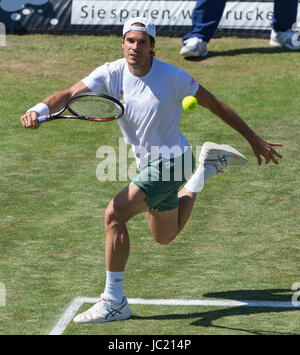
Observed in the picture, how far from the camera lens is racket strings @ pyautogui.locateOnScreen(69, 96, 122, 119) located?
7.72 meters

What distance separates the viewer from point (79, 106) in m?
7.93

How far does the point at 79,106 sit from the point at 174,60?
322 inches

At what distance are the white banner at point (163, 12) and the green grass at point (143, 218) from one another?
0.55 meters

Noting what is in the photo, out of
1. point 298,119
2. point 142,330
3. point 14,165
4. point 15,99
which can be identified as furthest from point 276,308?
point 15,99

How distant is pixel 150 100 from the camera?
26.0 feet

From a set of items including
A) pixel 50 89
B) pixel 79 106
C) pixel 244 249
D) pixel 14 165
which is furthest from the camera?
pixel 50 89

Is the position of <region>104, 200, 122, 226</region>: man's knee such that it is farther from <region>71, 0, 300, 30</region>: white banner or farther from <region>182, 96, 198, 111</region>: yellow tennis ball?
<region>71, 0, 300, 30</region>: white banner

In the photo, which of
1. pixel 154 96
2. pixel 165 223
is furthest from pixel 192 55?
pixel 154 96

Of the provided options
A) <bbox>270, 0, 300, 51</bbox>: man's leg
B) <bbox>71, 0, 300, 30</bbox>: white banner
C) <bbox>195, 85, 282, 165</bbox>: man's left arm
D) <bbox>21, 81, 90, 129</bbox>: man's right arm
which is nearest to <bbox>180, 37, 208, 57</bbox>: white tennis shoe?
<bbox>71, 0, 300, 30</bbox>: white banner

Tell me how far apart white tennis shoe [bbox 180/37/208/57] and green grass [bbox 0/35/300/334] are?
185 millimetres

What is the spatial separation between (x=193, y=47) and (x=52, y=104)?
27.0 ft

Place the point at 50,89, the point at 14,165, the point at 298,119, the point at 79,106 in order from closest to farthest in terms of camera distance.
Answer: the point at 79,106 < the point at 14,165 < the point at 298,119 < the point at 50,89

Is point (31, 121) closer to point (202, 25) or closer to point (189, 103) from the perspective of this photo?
point (189, 103)
